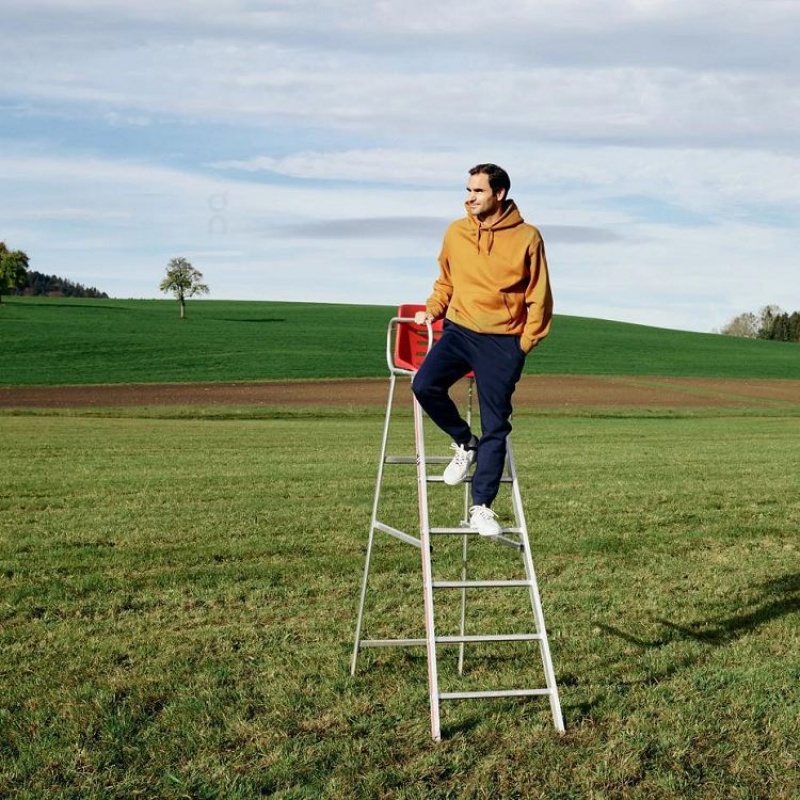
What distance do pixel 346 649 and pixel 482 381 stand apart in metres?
2.42

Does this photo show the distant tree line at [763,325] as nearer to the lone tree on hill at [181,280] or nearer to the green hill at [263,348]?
the green hill at [263,348]

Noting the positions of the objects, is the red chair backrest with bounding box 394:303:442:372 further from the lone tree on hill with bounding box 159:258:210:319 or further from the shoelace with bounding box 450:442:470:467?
the lone tree on hill with bounding box 159:258:210:319

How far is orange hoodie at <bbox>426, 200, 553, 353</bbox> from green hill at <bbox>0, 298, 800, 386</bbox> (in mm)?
44999

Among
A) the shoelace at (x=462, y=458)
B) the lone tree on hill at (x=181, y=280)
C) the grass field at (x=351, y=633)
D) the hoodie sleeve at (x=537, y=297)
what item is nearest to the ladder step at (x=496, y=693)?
the grass field at (x=351, y=633)

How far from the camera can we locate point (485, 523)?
588 centimetres

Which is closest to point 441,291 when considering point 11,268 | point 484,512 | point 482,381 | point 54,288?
point 482,381

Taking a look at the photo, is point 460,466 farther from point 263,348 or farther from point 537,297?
point 263,348

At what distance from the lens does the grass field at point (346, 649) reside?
518cm

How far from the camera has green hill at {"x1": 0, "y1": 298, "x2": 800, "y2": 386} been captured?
53.8m

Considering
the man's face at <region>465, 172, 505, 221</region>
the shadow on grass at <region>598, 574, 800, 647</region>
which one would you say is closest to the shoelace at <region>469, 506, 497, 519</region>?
the man's face at <region>465, 172, 505, 221</region>

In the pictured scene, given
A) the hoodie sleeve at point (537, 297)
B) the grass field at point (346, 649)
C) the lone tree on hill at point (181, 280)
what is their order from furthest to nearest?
the lone tree on hill at point (181, 280)
the hoodie sleeve at point (537, 297)
the grass field at point (346, 649)

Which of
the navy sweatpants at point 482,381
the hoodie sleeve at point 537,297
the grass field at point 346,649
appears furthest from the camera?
the navy sweatpants at point 482,381

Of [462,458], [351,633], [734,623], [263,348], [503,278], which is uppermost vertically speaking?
[503,278]

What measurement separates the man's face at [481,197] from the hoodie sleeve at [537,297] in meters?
0.30
